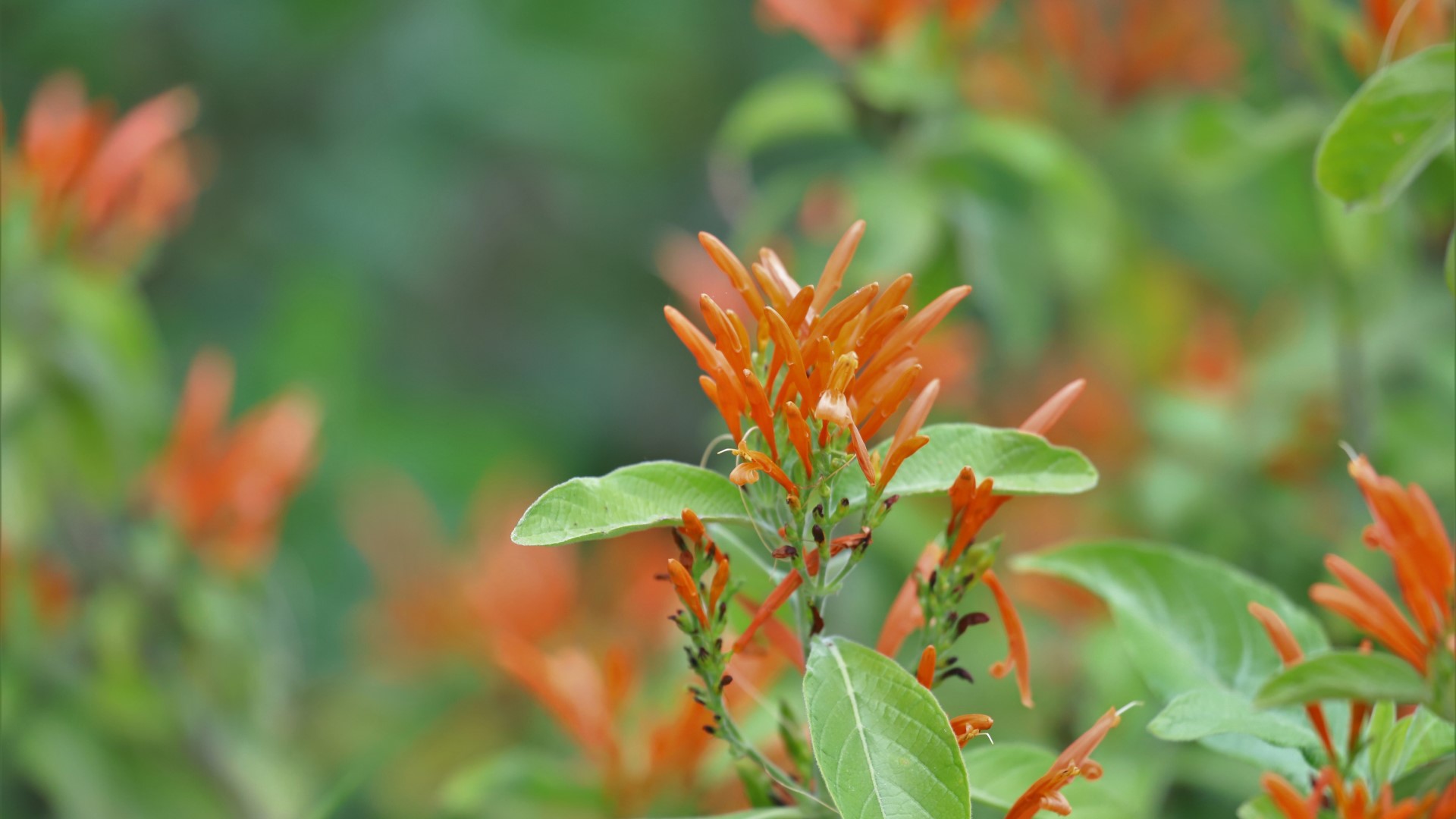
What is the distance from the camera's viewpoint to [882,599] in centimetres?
110

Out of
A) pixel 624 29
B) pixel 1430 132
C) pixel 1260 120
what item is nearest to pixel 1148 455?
pixel 1260 120

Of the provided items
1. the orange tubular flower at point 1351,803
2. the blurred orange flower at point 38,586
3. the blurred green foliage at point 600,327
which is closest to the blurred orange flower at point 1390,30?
the blurred green foliage at point 600,327

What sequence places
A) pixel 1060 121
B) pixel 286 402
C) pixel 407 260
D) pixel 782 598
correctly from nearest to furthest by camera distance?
pixel 782 598
pixel 286 402
pixel 1060 121
pixel 407 260

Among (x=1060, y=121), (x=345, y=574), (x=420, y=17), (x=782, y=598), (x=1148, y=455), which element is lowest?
(x=782, y=598)

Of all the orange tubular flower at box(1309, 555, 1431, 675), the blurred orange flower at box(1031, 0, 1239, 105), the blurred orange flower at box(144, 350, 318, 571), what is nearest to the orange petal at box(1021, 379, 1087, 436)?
the orange tubular flower at box(1309, 555, 1431, 675)

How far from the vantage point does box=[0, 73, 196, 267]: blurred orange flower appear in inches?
43.8

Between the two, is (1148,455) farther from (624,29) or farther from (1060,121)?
(624,29)

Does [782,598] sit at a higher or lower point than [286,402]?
lower

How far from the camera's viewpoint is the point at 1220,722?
53 cm

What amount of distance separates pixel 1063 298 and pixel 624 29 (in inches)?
51.9

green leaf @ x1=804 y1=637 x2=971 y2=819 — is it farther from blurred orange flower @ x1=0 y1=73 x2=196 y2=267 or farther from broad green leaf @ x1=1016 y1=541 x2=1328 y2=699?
blurred orange flower @ x1=0 y1=73 x2=196 y2=267

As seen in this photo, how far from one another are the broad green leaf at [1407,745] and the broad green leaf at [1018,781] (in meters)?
0.11

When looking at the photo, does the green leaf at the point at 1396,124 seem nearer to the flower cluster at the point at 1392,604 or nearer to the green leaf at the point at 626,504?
the flower cluster at the point at 1392,604

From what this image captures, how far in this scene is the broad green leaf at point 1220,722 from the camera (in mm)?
519
